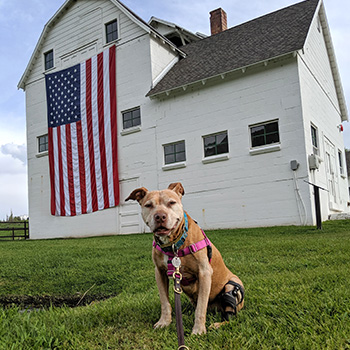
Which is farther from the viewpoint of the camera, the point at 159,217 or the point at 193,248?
the point at 193,248

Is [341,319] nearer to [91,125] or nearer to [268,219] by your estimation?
[268,219]

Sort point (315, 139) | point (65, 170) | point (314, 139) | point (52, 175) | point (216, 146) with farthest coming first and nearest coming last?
point (52, 175) < point (65, 170) < point (315, 139) < point (314, 139) < point (216, 146)

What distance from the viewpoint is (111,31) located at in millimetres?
18156

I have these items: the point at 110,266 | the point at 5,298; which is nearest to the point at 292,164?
the point at 110,266

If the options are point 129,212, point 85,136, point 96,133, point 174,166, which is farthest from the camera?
point 85,136

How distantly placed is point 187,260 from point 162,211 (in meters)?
0.51

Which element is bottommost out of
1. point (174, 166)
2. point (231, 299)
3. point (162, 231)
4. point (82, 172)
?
point (231, 299)

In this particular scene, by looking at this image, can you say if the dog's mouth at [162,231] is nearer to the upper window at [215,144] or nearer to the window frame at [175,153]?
the upper window at [215,144]

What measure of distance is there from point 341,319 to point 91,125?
16.1m

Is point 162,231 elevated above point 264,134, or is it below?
below

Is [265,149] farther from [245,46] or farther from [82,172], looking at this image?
[82,172]

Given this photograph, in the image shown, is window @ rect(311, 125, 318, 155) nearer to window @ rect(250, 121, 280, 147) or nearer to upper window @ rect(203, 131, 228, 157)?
window @ rect(250, 121, 280, 147)

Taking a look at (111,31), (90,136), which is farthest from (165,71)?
(90,136)

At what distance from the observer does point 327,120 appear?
1748cm
